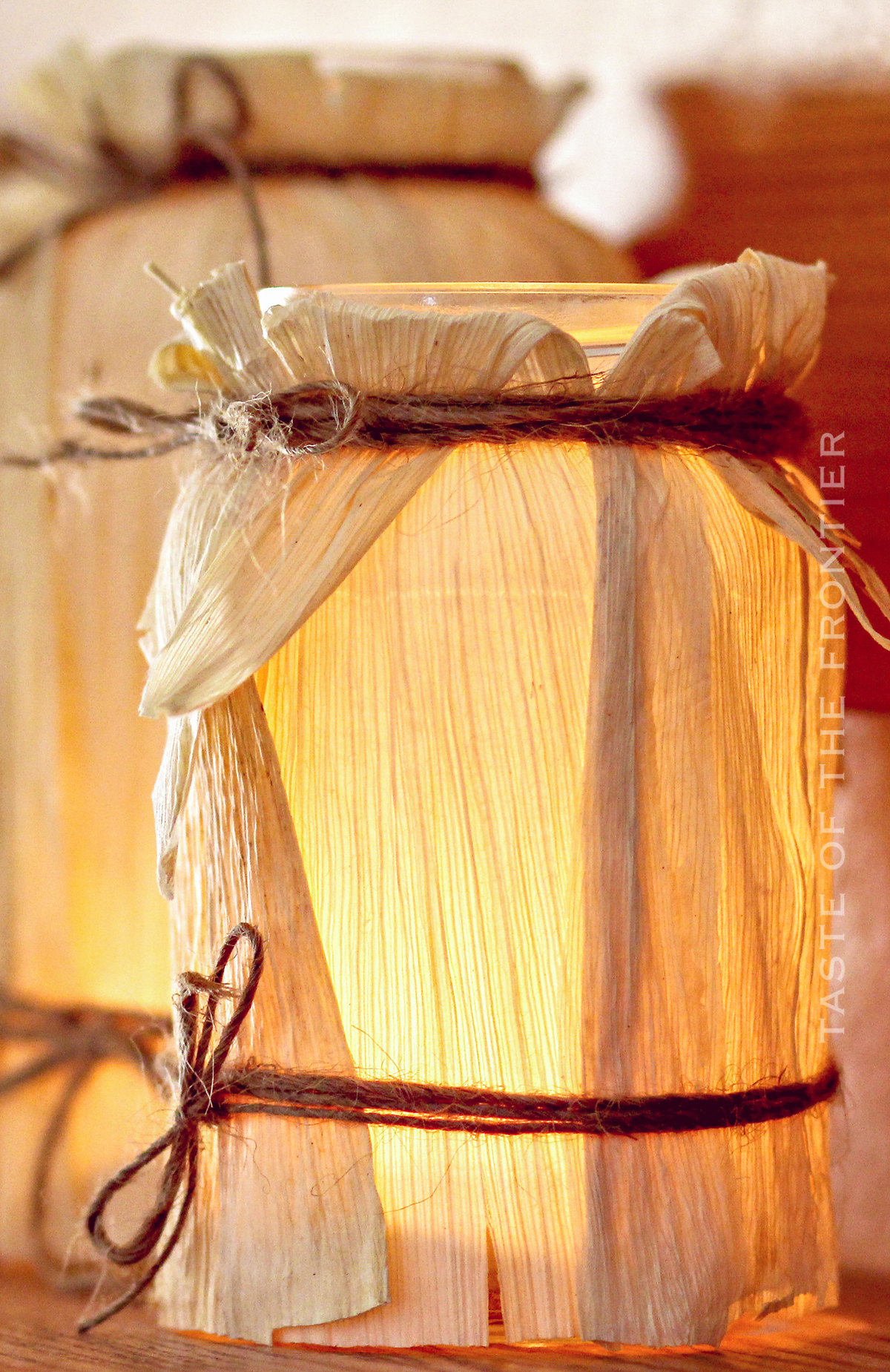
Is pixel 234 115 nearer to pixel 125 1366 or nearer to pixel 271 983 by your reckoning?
pixel 271 983

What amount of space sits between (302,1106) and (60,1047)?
0.96ft

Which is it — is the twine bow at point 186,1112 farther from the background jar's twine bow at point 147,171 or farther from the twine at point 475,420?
the background jar's twine bow at point 147,171

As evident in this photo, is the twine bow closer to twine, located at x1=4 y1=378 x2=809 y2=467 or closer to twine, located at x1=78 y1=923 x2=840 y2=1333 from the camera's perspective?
twine, located at x1=78 y1=923 x2=840 y2=1333

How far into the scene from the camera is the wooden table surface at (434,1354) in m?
0.48

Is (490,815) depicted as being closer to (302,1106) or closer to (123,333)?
(302,1106)

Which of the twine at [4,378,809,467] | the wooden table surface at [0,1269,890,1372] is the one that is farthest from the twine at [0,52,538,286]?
the wooden table surface at [0,1269,890,1372]

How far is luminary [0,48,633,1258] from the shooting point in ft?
2.39

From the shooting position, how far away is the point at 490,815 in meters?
0.50

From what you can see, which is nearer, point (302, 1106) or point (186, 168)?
point (302, 1106)

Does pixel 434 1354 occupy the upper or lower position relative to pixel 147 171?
lower

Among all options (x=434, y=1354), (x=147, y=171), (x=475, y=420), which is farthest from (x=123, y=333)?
(x=434, y=1354)

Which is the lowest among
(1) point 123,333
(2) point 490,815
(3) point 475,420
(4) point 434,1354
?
(4) point 434,1354

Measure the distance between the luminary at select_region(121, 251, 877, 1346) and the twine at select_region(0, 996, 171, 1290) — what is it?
228mm

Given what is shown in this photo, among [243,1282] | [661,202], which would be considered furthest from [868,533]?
[243,1282]
